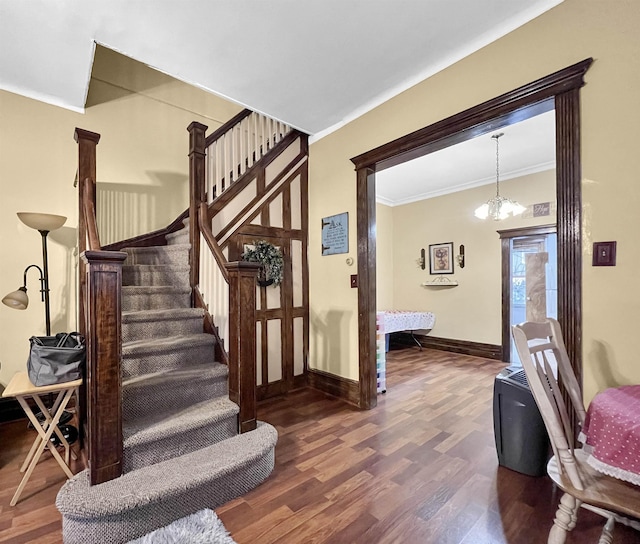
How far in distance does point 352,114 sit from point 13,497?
3.85 meters

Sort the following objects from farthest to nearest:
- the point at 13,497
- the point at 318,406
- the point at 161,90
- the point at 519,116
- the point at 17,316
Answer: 1. the point at 161,90
2. the point at 318,406
3. the point at 17,316
4. the point at 519,116
5. the point at 13,497

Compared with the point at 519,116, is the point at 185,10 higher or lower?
higher

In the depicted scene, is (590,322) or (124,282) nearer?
(590,322)

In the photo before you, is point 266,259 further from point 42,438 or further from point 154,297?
point 42,438

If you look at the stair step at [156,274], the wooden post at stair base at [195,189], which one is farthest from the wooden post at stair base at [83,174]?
the wooden post at stair base at [195,189]

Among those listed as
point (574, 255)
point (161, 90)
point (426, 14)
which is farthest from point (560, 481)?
point (161, 90)

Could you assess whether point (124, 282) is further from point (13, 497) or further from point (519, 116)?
point (519, 116)

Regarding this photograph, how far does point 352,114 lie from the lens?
324 cm

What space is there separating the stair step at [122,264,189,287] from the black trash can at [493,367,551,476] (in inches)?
112

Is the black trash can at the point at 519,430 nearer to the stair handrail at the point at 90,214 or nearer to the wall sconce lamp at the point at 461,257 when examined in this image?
the stair handrail at the point at 90,214

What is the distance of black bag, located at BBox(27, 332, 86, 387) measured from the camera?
184cm

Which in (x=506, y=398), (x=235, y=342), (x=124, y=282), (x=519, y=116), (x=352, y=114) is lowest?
(x=506, y=398)

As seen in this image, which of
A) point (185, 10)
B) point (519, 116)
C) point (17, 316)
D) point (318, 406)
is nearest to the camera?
point (185, 10)

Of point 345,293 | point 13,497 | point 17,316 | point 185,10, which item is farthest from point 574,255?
point 17,316
